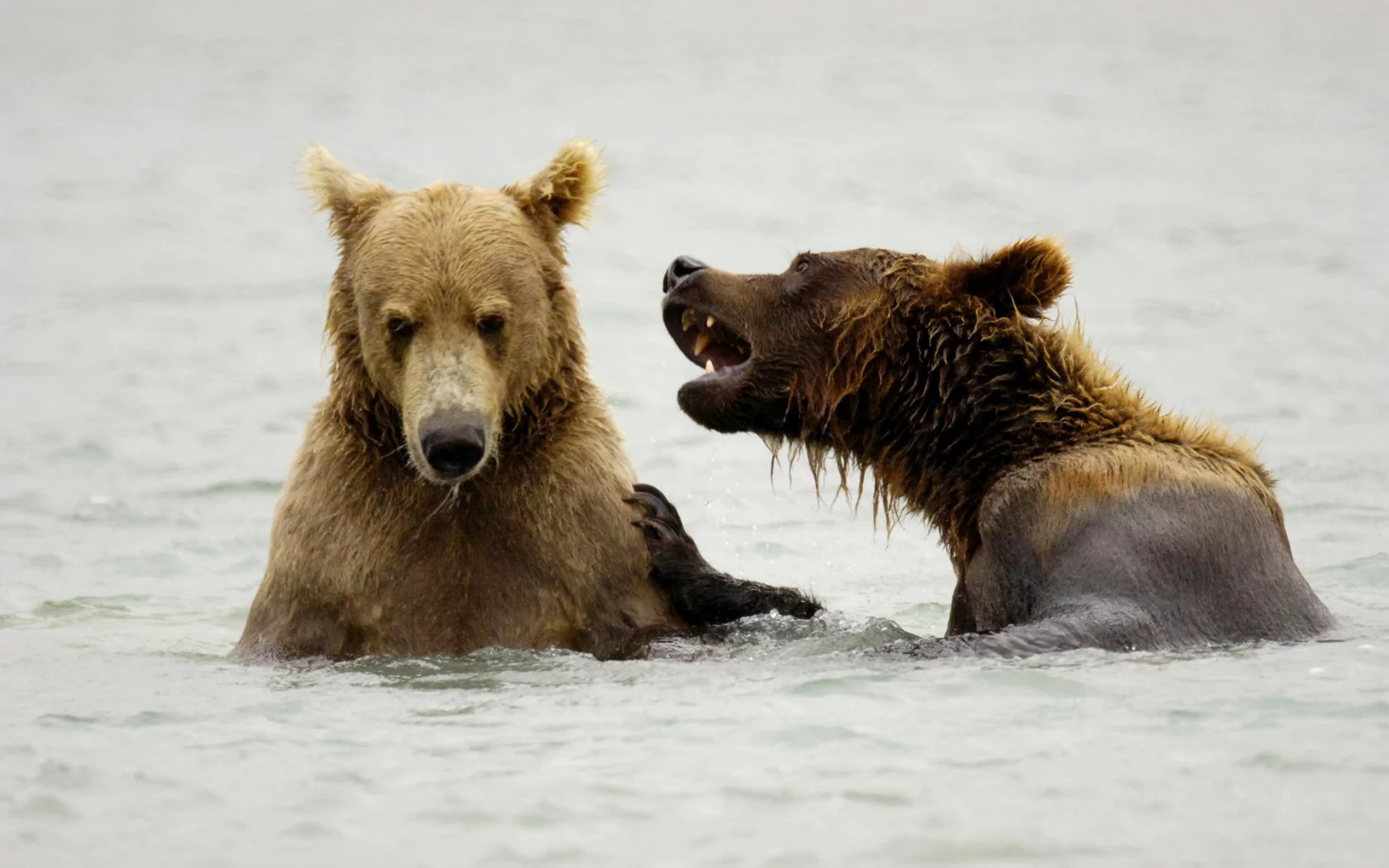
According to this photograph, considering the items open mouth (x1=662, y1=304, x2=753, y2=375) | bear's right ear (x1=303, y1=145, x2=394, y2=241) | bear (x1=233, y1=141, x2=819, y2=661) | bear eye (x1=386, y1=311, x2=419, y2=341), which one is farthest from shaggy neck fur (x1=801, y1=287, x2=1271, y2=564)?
bear's right ear (x1=303, y1=145, x2=394, y2=241)

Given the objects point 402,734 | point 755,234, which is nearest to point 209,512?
point 402,734

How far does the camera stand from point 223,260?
918 inches

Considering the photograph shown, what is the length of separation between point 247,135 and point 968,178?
9939 millimetres

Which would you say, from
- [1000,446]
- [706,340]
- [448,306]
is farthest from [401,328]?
[1000,446]

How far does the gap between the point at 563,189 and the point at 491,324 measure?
0.80 meters

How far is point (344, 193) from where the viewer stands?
8.37 metres

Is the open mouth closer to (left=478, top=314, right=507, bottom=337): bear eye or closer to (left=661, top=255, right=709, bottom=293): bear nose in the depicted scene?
(left=661, top=255, right=709, bottom=293): bear nose

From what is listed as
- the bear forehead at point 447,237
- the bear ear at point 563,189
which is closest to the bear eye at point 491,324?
the bear forehead at point 447,237

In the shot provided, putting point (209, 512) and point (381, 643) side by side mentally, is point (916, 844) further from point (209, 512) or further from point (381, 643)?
point (209, 512)

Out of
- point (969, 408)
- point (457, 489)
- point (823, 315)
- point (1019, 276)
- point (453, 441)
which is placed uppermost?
point (1019, 276)

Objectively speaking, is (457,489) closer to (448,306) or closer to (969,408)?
(448,306)

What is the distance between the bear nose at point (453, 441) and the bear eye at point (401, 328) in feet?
1.35

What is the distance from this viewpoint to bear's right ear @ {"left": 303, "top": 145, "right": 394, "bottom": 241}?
8.34 m

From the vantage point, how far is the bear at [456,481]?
26.3 ft
